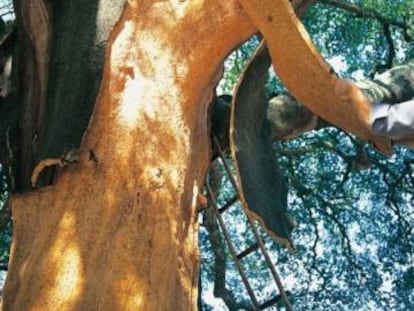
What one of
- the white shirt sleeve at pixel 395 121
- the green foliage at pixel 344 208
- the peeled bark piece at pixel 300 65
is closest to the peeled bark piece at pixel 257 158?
the peeled bark piece at pixel 300 65

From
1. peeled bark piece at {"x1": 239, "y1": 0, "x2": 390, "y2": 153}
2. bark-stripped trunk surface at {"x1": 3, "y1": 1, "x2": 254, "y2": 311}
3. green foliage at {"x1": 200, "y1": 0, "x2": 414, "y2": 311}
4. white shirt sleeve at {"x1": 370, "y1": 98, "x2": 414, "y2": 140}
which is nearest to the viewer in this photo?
bark-stripped trunk surface at {"x1": 3, "y1": 1, "x2": 254, "y2": 311}

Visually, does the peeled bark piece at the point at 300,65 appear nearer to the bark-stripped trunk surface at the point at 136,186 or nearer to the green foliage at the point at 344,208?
the bark-stripped trunk surface at the point at 136,186

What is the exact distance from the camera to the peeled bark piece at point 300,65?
9.22ft

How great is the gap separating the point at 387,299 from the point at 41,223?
317 inches

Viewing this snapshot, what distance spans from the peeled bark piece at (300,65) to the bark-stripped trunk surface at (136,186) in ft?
0.32

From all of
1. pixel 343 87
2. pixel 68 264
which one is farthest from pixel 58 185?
pixel 343 87

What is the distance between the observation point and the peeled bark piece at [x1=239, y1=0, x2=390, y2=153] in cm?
281

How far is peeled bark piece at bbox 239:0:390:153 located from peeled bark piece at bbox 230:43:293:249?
28 centimetres

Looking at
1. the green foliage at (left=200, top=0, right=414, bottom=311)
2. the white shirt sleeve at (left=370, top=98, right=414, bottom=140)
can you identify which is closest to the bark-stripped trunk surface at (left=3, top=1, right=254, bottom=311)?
the white shirt sleeve at (left=370, top=98, right=414, bottom=140)

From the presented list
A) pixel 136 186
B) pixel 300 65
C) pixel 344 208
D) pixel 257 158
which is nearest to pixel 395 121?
pixel 300 65

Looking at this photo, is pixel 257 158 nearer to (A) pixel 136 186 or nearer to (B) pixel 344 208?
(A) pixel 136 186

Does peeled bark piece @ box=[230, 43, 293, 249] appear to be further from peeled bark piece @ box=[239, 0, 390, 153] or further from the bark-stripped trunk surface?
peeled bark piece @ box=[239, 0, 390, 153]

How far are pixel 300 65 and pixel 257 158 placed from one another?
0.51 metres

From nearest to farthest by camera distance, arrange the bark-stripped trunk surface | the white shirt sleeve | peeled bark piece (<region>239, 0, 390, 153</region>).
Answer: the bark-stripped trunk surface → peeled bark piece (<region>239, 0, 390, 153</region>) → the white shirt sleeve
